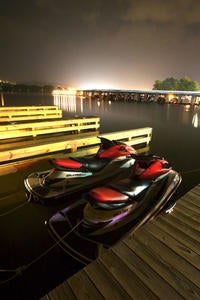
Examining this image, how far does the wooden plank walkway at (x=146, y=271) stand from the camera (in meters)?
2.26

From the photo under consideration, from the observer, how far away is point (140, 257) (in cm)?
275

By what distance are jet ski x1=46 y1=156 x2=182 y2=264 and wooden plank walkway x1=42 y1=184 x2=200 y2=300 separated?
18.6 inches

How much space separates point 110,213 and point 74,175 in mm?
1585

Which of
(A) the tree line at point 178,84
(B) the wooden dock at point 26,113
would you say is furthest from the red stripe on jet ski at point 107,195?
(A) the tree line at point 178,84

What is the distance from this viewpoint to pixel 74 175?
477cm

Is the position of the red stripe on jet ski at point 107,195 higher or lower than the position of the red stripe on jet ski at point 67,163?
lower

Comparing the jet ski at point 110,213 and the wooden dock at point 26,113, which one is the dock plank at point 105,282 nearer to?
the jet ski at point 110,213

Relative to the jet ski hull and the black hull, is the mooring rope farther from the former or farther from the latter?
the black hull

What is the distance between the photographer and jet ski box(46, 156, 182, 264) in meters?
3.51

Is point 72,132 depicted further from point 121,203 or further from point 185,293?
point 185,293

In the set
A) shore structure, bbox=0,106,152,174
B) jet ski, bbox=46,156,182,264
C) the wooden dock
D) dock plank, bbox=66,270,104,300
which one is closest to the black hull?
jet ski, bbox=46,156,182,264

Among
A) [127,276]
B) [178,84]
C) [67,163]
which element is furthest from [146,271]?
[178,84]

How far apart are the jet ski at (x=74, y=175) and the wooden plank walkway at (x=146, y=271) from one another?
2095 mm

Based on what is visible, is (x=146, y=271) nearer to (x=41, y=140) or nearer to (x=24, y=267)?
(x=24, y=267)
